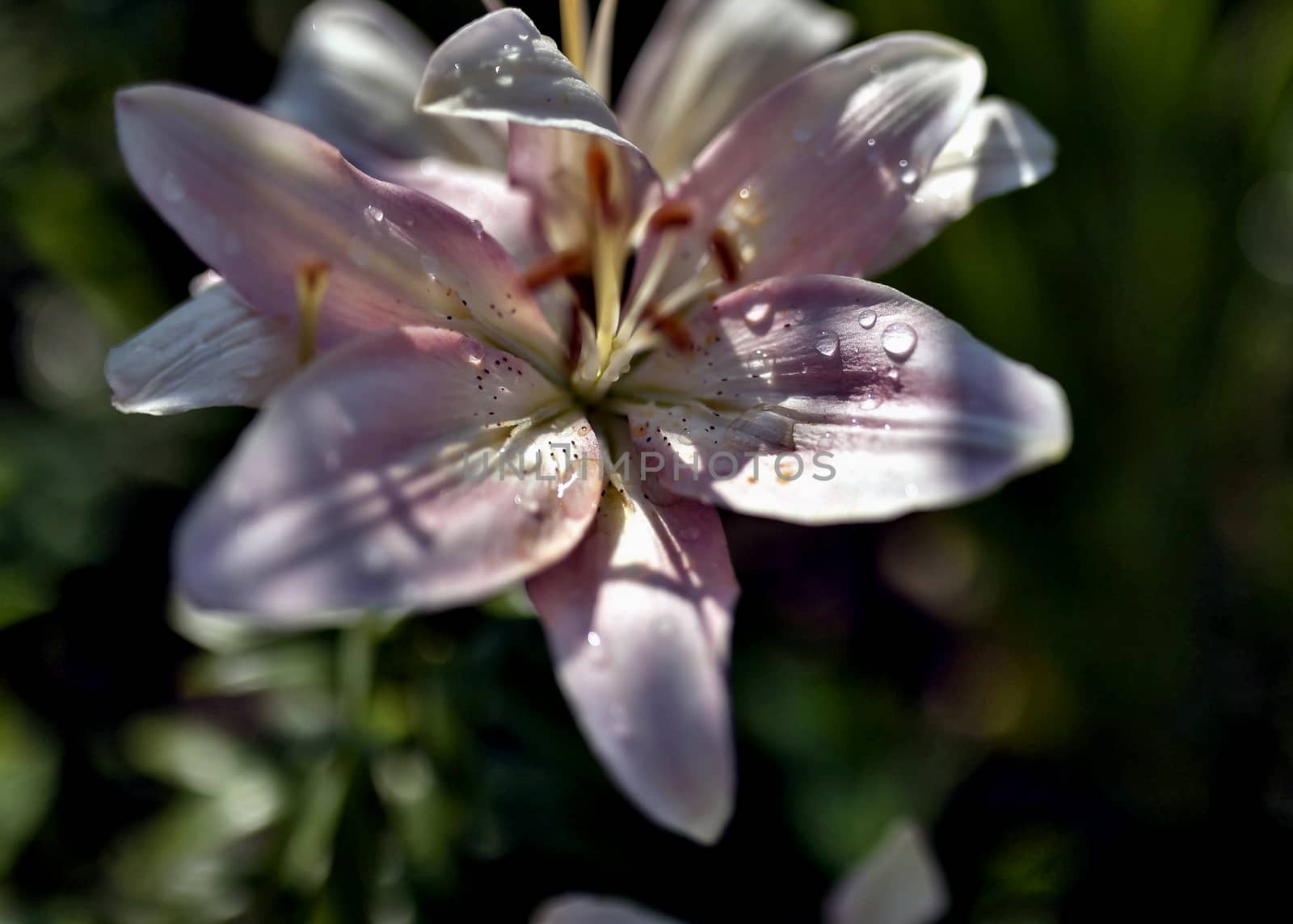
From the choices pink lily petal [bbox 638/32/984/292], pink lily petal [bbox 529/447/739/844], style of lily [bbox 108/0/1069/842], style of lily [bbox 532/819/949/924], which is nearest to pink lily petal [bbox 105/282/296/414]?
style of lily [bbox 108/0/1069/842]

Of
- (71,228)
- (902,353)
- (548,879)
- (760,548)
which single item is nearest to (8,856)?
(548,879)

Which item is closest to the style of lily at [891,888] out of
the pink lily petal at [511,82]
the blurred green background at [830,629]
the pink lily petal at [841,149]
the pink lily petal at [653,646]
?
the blurred green background at [830,629]

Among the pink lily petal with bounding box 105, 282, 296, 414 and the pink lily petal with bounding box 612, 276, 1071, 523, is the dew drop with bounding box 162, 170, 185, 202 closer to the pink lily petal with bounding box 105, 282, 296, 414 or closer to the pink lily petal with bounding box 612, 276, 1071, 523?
the pink lily petal with bounding box 105, 282, 296, 414

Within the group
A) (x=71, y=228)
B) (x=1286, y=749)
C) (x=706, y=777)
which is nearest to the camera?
(x=706, y=777)

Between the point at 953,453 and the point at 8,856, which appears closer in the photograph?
the point at 953,453

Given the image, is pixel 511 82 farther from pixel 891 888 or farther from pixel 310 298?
pixel 891 888

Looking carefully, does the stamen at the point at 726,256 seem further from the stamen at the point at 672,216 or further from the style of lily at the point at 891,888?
the style of lily at the point at 891,888

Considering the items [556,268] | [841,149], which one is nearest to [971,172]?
[841,149]

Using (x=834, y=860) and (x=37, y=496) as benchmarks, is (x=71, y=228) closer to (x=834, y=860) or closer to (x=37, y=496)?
(x=37, y=496)
